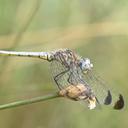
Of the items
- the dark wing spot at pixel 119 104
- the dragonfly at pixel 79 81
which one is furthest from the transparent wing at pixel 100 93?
the dark wing spot at pixel 119 104

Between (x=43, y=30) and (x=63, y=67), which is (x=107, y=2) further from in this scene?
(x=63, y=67)

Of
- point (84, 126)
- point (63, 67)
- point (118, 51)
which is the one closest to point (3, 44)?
point (63, 67)

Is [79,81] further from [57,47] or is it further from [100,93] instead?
[57,47]

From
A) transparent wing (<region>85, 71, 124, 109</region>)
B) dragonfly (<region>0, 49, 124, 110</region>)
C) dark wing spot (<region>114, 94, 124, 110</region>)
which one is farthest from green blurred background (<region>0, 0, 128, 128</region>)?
dark wing spot (<region>114, 94, 124, 110</region>)

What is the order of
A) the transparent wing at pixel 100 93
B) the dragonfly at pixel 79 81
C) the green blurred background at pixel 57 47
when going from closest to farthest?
the dragonfly at pixel 79 81 < the transparent wing at pixel 100 93 < the green blurred background at pixel 57 47

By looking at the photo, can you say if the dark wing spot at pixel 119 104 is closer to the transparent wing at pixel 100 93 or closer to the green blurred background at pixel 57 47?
the transparent wing at pixel 100 93

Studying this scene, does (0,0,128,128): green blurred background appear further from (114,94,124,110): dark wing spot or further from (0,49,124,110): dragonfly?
(114,94,124,110): dark wing spot
